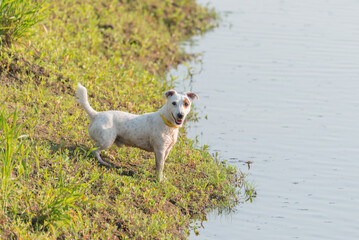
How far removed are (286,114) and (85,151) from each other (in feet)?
16.8

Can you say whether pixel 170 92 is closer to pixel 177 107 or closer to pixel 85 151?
pixel 177 107

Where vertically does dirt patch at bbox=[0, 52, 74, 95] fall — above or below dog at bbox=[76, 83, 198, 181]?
above

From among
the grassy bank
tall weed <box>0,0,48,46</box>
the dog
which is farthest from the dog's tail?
tall weed <box>0,0,48,46</box>

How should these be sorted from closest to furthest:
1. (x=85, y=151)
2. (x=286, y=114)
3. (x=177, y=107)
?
(x=177, y=107)
(x=85, y=151)
(x=286, y=114)

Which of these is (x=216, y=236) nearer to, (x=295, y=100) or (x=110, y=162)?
(x=110, y=162)

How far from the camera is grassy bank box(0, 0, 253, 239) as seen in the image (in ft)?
23.5

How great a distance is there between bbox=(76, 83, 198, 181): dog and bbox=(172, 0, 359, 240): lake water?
49.8 inches

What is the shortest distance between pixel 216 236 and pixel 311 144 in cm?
371

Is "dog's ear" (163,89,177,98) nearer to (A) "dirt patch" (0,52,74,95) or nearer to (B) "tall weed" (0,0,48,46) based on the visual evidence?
(A) "dirt patch" (0,52,74,95)

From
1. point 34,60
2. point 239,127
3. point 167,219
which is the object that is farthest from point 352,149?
point 34,60

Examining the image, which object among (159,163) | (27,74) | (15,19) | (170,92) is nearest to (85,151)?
(159,163)

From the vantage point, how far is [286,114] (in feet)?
41.6

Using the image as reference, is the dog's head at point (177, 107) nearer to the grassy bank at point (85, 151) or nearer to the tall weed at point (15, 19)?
the grassy bank at point (85, 151)

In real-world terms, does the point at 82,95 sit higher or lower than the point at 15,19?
lower
